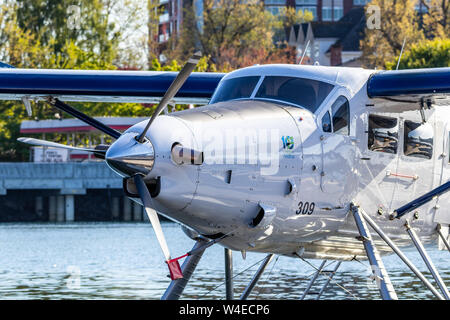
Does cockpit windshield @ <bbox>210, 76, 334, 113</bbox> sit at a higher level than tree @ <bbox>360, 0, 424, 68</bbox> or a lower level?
lower

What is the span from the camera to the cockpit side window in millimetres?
11109

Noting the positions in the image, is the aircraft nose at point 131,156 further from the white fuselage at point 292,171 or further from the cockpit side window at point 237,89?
the cockpit side window at point 237,89

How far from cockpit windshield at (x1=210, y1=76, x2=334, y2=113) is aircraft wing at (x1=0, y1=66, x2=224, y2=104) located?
3798 millimetres

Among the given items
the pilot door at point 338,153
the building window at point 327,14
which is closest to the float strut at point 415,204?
the pilot door at point 338,153

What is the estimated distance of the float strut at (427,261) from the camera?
1184cm

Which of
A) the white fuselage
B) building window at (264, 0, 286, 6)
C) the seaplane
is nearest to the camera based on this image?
the seaplane

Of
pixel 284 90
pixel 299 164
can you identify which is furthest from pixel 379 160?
pixel 299 164

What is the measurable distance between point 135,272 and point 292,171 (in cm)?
1740


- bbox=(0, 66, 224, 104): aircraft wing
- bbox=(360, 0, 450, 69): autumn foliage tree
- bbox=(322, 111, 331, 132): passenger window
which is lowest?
bbox=(322, 111, 331, 132): passenger window

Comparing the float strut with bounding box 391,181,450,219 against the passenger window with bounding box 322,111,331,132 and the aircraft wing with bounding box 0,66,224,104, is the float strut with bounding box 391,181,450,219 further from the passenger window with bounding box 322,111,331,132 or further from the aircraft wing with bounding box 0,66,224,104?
the aircraft wing with bounding box 0,66,224,104

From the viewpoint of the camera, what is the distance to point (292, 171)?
34.2 feet

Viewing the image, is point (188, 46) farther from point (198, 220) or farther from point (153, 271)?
point (198, 220)

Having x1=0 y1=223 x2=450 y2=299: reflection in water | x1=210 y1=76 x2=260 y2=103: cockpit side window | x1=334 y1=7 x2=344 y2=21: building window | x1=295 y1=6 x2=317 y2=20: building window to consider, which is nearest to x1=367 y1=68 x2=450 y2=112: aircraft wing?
x1=210 y1=76 x2=260 y2=103: cockpit side window
